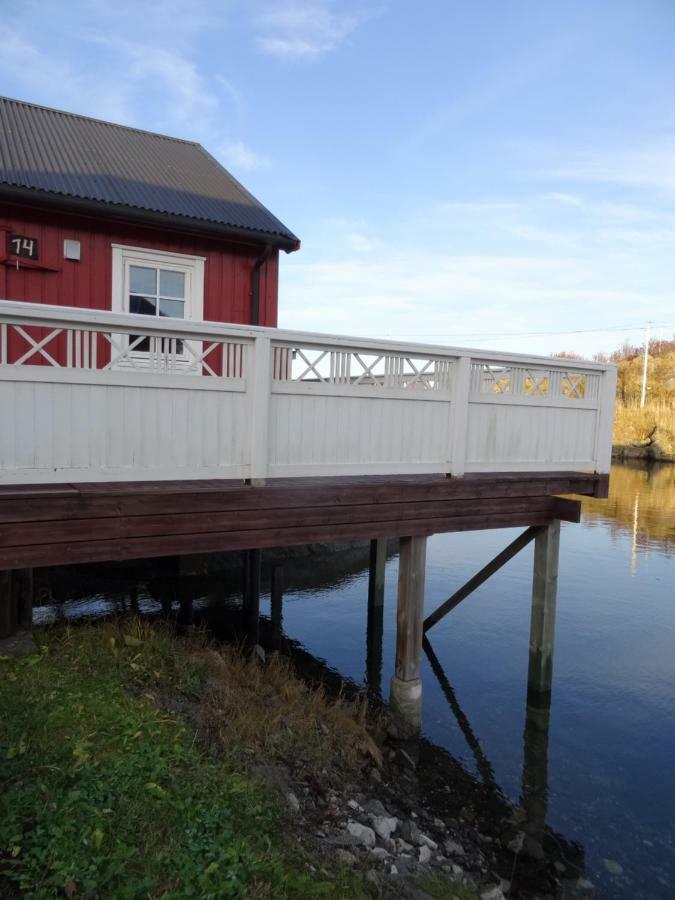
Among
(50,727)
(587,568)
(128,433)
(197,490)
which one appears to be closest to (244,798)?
(50,727)

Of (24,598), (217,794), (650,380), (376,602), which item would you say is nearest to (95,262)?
(24,598)

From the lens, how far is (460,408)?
6273mm

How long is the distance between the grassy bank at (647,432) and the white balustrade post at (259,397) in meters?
42.1

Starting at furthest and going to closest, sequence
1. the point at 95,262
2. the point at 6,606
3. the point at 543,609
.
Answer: the point at 543,609 → the point at 95,262 → the point at 6,606

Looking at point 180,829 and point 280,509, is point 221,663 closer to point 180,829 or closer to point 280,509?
point 280,509

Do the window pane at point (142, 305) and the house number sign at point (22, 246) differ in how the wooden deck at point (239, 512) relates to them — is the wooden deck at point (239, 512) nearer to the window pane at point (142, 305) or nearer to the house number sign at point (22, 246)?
the window pane at point (142, 305)

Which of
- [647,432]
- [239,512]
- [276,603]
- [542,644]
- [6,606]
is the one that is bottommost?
[276,603]

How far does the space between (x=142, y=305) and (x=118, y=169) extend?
7.27ft

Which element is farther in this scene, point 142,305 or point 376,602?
point 376,602

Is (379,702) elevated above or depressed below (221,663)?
below

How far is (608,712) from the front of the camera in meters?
8.62

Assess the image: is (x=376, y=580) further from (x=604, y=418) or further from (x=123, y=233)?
(x=123, y=233)

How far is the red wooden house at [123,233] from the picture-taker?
7.53 meters

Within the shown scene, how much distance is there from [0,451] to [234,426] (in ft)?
5.57
